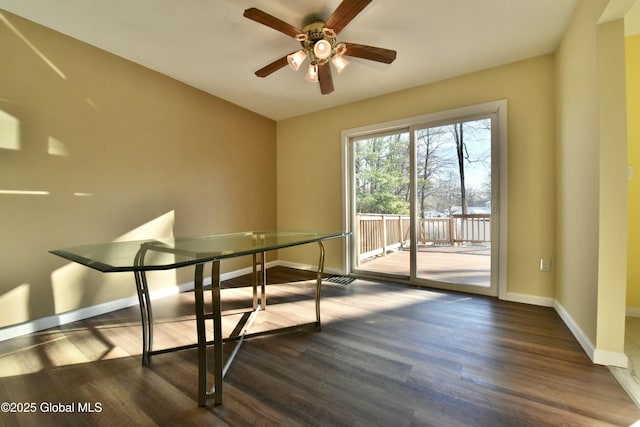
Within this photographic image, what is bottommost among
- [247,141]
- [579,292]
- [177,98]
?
[579,292]

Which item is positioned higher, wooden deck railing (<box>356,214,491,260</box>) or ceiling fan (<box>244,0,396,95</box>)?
ceiling fan (<box>244,0,396,95</box>)

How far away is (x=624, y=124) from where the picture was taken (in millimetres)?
1408

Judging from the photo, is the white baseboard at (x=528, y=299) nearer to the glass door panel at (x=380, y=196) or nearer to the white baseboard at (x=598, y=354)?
the white baseboard at (x=598, y=354)

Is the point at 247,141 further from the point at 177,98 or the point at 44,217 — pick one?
the point at 44,217

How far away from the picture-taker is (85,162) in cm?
218

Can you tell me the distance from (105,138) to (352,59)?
8.00 feet

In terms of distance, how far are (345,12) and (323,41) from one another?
281 mm

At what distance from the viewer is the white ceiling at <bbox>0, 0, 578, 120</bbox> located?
175cm

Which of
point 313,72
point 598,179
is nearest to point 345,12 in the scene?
point 313,72

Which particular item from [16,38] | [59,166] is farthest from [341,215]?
[16,38]

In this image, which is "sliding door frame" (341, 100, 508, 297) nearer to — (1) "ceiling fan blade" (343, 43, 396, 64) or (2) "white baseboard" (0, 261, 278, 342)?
(1) "ceiling fan blade" (343, 43, 396, 64)

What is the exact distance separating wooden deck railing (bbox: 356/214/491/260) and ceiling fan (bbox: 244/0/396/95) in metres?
1.92

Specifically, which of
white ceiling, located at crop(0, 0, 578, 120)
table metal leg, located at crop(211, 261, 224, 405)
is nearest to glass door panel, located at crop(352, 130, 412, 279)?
white ceiling, located at crop(0, 0, 578, 120)

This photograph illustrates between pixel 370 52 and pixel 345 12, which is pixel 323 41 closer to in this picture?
pixel 345 12
